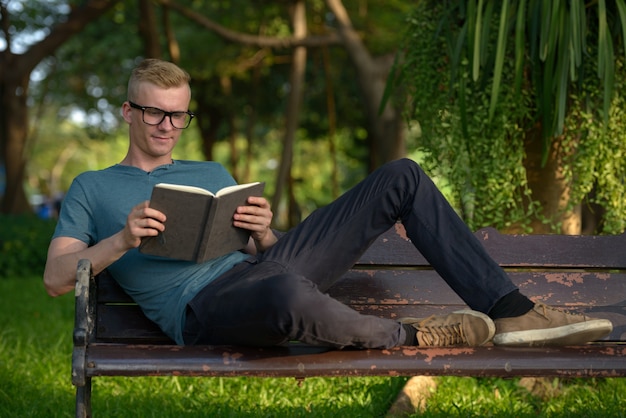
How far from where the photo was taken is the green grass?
152 inches

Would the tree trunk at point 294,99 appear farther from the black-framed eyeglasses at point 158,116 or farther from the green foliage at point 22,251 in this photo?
the black-framed eyeglasses at point 158,116

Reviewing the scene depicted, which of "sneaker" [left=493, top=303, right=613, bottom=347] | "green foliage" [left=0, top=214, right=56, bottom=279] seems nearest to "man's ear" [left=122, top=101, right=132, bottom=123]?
"sneaker" [left=493, top=303, right=613, bottom=347]

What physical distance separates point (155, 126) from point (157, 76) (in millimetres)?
177

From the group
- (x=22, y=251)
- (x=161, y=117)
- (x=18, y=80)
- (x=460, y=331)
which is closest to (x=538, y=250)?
(x=460, y=331)

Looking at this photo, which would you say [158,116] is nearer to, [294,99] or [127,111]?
[127,111]

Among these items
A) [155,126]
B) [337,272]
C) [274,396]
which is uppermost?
[155,126]

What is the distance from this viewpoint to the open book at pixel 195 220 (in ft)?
9.31

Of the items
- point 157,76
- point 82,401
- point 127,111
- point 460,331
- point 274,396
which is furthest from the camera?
point 274,396

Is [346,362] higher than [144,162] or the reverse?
the reverse

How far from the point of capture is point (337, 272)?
3246 mm

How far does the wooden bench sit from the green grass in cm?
52

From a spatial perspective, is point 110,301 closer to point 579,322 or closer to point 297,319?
point 297,319

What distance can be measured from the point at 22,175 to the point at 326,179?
2147 centimetres

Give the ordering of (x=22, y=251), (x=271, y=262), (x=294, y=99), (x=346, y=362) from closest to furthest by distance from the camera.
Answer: (x=346, y=362) → (x=271, y=262) → (x=22, y=251) → (x=294, y=99)
